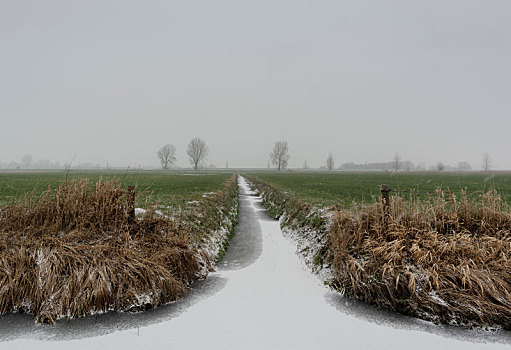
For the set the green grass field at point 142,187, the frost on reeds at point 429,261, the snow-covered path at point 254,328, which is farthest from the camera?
the green grass field at point 142,187

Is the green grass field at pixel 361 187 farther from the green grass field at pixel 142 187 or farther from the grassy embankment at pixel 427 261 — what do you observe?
the green grass field at pixel 142 187

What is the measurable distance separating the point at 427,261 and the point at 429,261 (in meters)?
0.04

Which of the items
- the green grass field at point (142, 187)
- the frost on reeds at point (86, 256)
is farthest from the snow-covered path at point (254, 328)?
the green grass field at point (142, 187)

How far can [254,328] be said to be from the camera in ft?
13.9

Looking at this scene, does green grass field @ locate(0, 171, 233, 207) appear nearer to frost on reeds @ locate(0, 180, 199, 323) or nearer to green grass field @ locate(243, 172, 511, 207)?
frost on reeds @ locate(0, 180, 199, 323)

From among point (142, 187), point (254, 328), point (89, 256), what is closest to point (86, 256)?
point (89, 256)

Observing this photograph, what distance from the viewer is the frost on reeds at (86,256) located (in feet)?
15.0

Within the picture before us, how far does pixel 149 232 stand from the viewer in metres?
6.81

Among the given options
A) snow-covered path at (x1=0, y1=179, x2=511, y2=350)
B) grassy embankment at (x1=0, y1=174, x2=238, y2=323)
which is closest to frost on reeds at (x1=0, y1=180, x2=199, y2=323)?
grassy embankment at (x1=0, y1=174, x2=238, y2=323)

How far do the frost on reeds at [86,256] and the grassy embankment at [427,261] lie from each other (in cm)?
411

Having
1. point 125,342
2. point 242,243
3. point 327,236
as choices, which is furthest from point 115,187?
point 327,236

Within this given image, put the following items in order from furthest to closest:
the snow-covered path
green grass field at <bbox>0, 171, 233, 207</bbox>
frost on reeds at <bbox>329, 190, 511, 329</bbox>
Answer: green grass field at <bbox>0, 171, 233, 207</bbox> < frost on reeds at <bbox>329, 190, 511, 329</bbox> < the snow-covered path

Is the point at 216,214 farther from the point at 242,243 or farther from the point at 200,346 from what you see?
the point at 200,346

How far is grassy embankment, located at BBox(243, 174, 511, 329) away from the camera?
4.57 m
